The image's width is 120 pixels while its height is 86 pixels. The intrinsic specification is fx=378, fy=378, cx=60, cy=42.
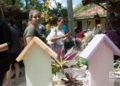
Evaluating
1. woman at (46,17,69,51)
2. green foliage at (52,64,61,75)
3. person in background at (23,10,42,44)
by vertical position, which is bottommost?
woman at (46,17,69,51)

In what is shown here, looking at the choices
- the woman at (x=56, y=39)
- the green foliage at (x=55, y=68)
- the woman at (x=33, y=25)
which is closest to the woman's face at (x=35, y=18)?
the woman at (x=33, y=25)

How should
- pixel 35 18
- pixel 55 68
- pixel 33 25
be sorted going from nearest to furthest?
1. pixel 55 68
2. pixel 35 18
3. pixel 33 25

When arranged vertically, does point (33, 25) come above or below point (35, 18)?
below

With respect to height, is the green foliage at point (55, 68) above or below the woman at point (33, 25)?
below

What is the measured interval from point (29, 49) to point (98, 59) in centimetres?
59

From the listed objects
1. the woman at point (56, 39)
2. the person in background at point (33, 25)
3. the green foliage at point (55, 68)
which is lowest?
the woman at point (56, 39)

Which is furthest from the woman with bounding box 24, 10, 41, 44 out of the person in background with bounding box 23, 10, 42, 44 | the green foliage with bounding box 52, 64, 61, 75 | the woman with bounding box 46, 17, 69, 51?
the woman with bounding box 46, 17, 69, 51

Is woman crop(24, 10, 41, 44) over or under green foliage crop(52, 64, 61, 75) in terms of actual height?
over

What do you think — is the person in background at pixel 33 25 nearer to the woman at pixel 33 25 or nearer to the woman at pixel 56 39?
the woman at pixel 33 25

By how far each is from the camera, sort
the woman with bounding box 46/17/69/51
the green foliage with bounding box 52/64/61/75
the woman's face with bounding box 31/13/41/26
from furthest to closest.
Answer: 1. the woman with bounding box 46/17/69/51
2. the woman's face with bounding box 31/13/41/26
3. the green foliage with bounding box 52/64/61/75

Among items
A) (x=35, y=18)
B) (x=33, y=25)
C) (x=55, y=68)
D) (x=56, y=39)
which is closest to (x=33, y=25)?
(x=33, y=25)

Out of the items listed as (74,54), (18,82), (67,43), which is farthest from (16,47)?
(74,54)

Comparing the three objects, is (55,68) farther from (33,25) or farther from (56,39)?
(56,39)

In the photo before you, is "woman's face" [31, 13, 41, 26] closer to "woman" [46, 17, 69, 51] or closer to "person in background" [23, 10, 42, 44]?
"person in background" [23, 10, 42, 44]
